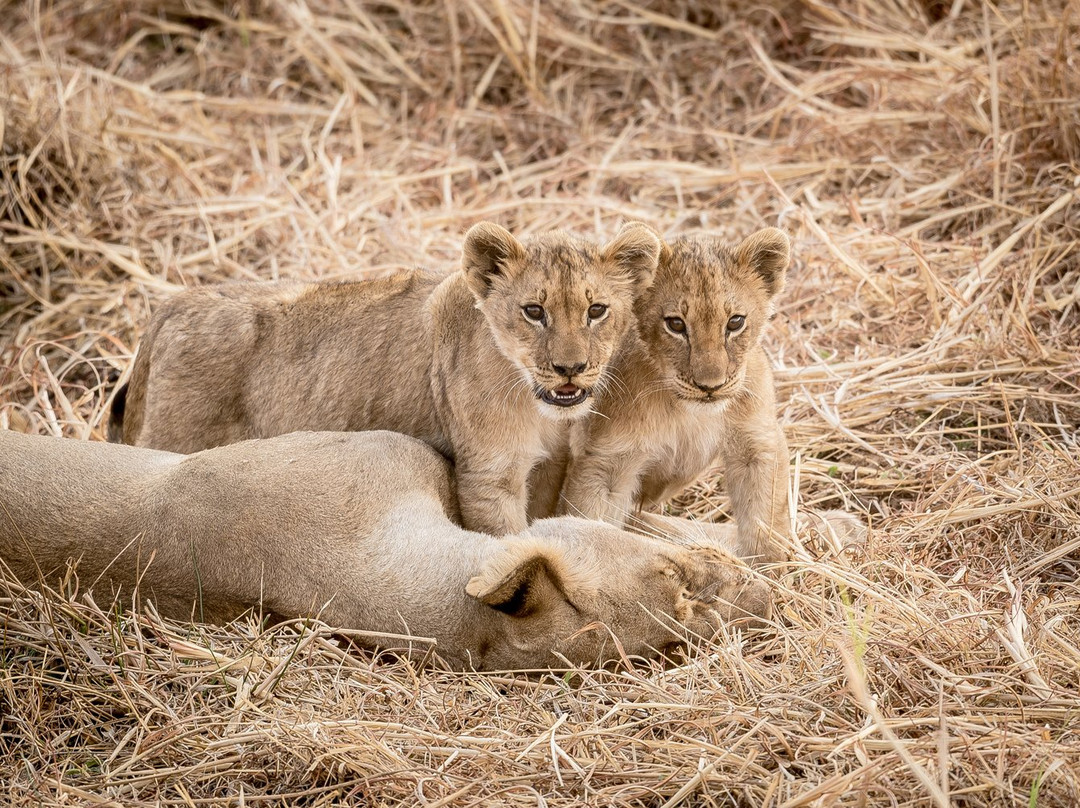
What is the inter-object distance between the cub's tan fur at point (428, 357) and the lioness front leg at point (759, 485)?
0.60m

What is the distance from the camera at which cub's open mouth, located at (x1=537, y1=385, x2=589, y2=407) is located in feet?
14.1

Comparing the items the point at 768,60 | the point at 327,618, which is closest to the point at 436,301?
the point at 327,618

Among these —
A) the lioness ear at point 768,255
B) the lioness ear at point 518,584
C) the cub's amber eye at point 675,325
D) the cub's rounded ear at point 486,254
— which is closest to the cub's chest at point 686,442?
the cub's amber eye at point 675,325

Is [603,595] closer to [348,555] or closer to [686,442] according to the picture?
[348,555]

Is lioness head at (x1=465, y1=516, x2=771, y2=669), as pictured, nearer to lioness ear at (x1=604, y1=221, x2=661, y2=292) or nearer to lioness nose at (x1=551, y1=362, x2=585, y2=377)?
lioness nose at (x1=551, y1=362, x2=585, y2=377)

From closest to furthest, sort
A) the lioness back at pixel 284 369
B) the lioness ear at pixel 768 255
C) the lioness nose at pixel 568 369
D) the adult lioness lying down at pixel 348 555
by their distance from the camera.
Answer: the adult lioness lying down at pixel 348 555 → the lioness nose at pixel 568 369 → the lioness ear at pixel 768 255 → the lioness back at pixel 284 369

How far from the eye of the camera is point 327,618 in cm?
401

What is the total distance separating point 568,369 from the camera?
4230mm

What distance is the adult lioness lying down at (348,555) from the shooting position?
3.74 meters

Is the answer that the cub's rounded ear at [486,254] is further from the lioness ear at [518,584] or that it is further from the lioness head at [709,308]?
the lioness ear at [518,584]

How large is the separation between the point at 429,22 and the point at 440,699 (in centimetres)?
636

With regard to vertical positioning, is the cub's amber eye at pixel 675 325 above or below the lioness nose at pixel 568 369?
above

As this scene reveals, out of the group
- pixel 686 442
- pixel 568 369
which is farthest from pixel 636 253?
pixel 686 442

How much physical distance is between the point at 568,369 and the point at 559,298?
0.86ft
